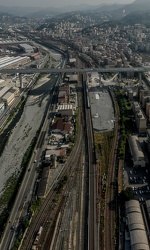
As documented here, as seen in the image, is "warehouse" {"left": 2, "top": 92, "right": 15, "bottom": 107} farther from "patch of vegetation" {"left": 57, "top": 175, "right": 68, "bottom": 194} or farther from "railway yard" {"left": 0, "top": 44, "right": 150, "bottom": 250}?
"patch of vegetation" {"left": 57, "top": 175, "right": 68, "bottom": 194}

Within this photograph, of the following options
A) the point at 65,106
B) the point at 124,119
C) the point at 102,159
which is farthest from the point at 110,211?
the point at 65,106

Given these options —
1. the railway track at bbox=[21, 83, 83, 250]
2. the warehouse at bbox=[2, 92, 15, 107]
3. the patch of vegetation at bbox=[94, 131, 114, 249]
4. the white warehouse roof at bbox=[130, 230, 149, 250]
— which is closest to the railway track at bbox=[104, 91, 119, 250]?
the patch of vegetation at bbox=[94, 131, 114, 249]

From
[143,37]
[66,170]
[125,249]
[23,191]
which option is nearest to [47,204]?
[23,191]

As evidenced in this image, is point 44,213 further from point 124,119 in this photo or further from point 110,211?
point 124,119

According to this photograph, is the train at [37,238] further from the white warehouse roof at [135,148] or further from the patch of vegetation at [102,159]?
the white warehouse roof at [135,148]

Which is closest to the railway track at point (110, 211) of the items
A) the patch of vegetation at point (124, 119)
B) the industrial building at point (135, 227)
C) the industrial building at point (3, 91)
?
the industrial building at point (135, 227)
